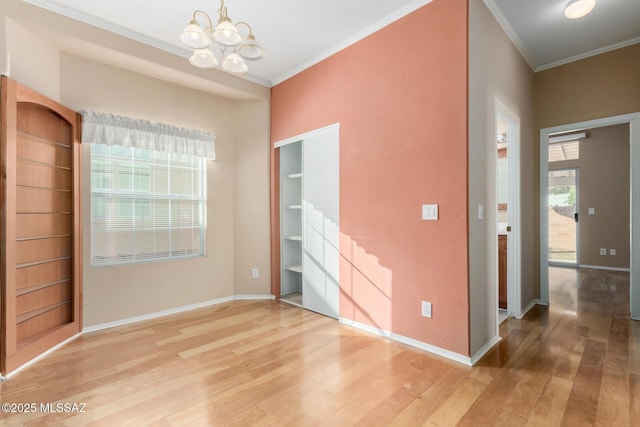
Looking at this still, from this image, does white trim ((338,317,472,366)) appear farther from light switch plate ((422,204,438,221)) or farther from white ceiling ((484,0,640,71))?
white ceiling ((484,0,640,71))

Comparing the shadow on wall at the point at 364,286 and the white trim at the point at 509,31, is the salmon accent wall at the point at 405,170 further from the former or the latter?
the white trim at the point at 509,31

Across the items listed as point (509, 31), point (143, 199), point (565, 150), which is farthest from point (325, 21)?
point (565, 150)

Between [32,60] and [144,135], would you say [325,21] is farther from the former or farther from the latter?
[32,60]

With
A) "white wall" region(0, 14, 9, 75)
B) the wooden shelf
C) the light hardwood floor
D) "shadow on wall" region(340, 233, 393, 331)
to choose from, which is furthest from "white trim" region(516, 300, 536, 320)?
"white wall" region(0, 14, 9, 75)

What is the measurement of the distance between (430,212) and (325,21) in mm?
1972

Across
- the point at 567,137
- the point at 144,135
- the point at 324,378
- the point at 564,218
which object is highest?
the point at 567,137

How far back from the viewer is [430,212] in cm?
244

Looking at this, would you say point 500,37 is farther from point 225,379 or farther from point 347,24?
point 225,379

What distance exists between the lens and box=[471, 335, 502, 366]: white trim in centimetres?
228

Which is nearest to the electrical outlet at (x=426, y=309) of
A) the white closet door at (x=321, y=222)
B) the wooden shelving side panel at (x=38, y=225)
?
the white closet door at (x=321, y=222)

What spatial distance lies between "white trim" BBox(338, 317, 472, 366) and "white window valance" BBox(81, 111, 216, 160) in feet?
8.47

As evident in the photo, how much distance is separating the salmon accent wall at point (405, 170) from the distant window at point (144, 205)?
→ 1.81 m

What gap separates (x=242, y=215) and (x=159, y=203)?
1006 mm

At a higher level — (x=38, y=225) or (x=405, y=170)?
(x=405, y=170)
